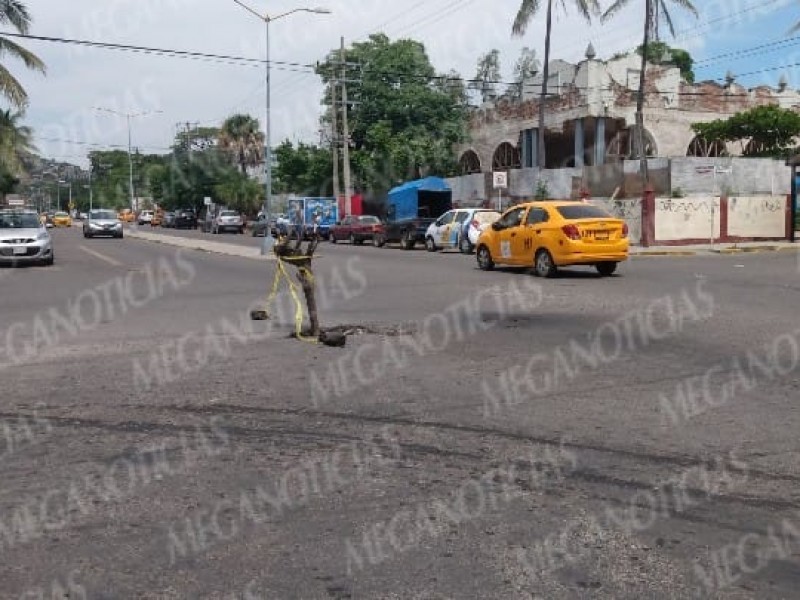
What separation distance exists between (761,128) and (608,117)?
315 inches

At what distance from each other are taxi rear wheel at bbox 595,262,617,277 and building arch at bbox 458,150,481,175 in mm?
31645

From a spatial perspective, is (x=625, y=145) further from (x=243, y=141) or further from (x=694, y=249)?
(x=243, y=141)

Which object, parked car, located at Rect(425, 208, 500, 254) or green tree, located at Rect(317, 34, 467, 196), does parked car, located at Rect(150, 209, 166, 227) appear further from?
parked car, located at Rect(425, 208, 500, 254)

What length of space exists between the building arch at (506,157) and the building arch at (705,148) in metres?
8.53

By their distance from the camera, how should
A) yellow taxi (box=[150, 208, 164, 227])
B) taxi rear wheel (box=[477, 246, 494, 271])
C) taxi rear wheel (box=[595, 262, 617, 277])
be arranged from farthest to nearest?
1. yellow taxi (box=[150, 208, 164, 227])
2. taxi rear wheel (box=[477, 246, 494, 271])
3. taxi rear wheel (box=[595, 262, 617, 277])

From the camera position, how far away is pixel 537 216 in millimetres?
18188

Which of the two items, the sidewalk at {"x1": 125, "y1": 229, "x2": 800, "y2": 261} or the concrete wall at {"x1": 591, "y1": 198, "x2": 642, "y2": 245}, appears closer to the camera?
the sidewalk at {"x1": 125, "y1": 229, "x2": 800, "y2": 261}

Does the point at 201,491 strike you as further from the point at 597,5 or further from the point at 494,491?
the point at 597,5

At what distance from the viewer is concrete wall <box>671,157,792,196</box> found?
106 feet

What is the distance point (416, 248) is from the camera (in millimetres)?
33156

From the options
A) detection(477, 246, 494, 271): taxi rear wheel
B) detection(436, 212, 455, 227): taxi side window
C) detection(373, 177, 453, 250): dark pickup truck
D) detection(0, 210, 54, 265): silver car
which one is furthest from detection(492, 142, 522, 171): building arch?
detection(0, 210, 54, 265): silver car

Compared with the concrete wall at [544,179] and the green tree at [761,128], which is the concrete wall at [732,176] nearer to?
the concrete wall at [544,179]

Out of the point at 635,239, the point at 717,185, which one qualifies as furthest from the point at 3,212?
the point at 717,185

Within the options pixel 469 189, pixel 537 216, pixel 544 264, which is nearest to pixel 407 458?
pixel 544 264
